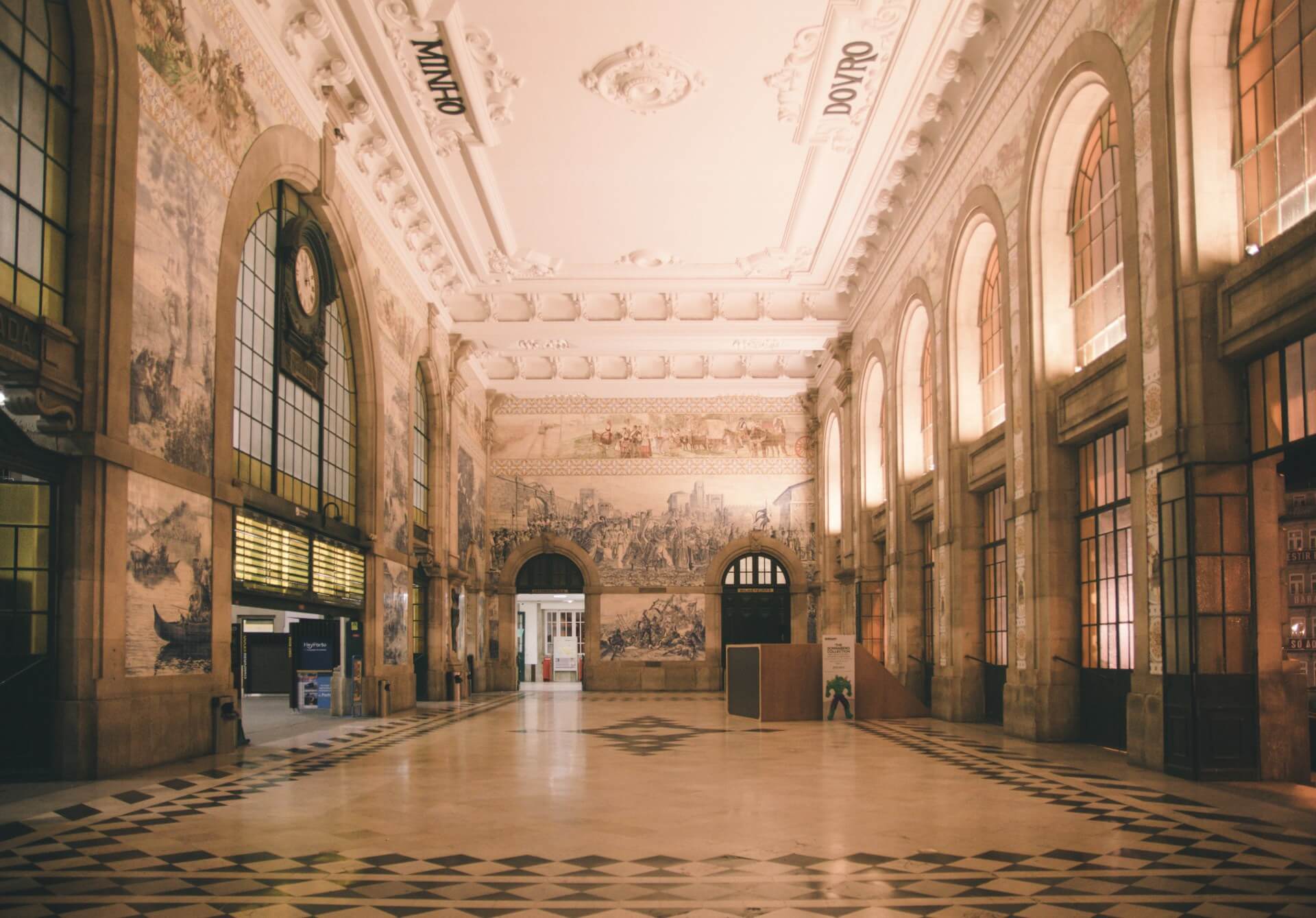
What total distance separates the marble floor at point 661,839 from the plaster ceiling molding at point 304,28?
10.2 metres

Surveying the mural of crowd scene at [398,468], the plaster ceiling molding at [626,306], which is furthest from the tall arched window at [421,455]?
the plaster ceiling molding at [626,306]

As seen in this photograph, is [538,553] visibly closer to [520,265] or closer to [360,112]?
[520,265]

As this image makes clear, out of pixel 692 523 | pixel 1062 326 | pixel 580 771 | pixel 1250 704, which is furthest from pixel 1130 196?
pixel 692 523

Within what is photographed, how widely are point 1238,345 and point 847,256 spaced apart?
16.4 m

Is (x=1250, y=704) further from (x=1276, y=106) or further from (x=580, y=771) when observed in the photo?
(x=580, y=771)

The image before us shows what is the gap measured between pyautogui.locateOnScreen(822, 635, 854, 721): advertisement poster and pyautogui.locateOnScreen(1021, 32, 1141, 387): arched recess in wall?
283 inches

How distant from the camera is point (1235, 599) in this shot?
11.0 metres

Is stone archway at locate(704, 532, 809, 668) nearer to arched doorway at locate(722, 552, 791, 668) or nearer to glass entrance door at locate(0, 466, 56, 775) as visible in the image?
arched doorway at locate(722, 552, 791, 668)

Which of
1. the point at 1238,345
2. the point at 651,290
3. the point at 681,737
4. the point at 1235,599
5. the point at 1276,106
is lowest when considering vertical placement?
the point at 681,737

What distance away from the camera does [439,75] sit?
1861 centimetres

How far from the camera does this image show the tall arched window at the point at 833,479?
1331 inches

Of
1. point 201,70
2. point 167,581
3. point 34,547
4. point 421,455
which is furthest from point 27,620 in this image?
point 421,455

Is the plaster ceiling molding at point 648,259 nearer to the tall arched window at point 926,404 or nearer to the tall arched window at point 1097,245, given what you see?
the tall arched window at point 926,404

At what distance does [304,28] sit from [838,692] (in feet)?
46.8
